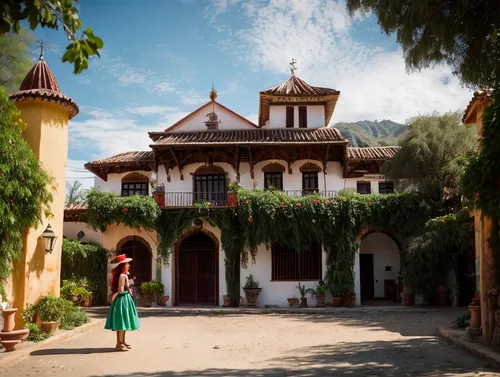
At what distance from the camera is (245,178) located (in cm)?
2414

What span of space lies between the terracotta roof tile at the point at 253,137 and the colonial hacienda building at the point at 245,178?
45 mm

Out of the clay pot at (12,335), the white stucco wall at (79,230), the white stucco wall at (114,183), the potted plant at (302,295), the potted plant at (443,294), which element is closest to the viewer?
the clay pot at (12,335)

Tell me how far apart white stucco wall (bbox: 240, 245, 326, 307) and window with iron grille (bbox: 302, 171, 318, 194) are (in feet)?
10.2

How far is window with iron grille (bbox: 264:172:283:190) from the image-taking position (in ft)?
79.4

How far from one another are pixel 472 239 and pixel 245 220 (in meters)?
8.66

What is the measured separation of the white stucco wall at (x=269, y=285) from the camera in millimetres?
22453

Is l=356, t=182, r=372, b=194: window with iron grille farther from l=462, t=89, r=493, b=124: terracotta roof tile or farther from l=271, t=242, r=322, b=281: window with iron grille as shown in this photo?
l=462, t=89, r=493, b=124: terracotta roof tile

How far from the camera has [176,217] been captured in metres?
22.5

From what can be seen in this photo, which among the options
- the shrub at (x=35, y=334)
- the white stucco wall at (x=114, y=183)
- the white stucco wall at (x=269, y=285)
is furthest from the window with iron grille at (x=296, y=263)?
the shrub at (x=35, y=334)

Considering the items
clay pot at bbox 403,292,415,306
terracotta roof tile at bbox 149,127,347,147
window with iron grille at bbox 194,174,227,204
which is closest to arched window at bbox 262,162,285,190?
terracotta roof tile at bbox 149,127,347,147

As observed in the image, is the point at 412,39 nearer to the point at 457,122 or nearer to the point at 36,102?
the point at 36,102

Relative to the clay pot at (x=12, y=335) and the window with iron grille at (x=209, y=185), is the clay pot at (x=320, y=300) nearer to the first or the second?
the window with iron grille at (x=209, y=185)

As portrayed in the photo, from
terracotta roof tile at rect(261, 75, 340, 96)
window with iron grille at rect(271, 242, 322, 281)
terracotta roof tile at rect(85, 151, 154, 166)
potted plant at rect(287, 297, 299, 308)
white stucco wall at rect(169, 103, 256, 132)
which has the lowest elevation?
potted plant at rect(287, 297, 299, 308)

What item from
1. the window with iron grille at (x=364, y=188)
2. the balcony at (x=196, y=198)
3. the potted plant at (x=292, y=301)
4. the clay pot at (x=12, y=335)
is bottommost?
the potted plant at (x=292, y=301)
